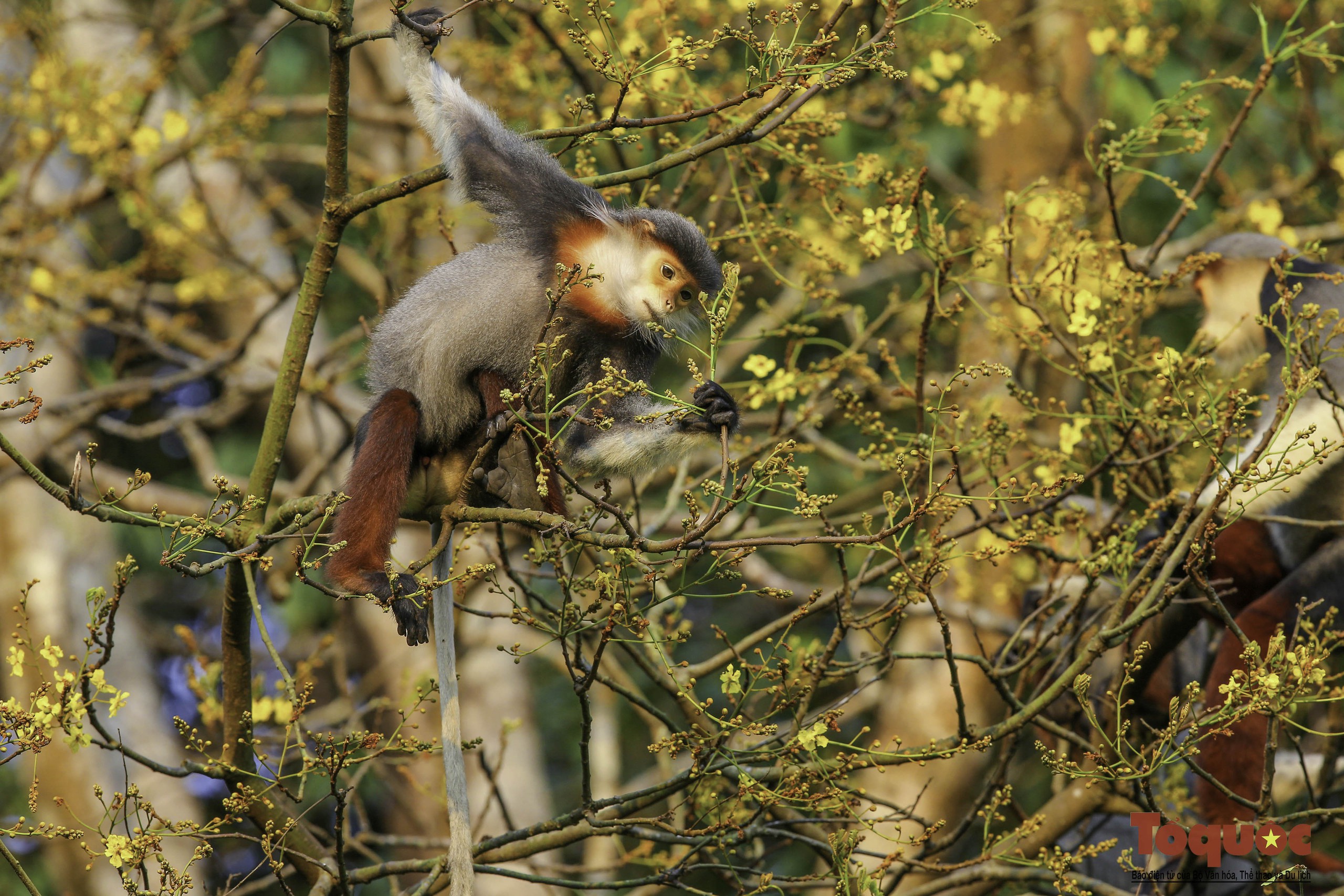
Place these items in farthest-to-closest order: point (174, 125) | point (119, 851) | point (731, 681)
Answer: point (174, 125)
point (731, 681)
point (119, 851)

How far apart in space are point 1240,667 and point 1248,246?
1893 mm

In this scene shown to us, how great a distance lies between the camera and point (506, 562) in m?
3.00

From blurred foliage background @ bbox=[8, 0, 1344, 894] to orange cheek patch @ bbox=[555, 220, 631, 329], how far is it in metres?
0.27

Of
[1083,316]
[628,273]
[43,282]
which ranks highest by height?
[43,282]

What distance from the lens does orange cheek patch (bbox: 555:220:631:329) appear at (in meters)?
3.39

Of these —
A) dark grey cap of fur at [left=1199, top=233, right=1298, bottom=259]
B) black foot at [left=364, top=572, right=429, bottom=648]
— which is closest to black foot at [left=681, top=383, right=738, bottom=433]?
black foot at [left=364, top=572, right=429, bottom=648]

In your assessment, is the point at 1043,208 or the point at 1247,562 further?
the point at 1247,562

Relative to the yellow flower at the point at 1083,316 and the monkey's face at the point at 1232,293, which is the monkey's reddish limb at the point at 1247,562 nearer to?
the monkey's face at the point at 1232,293

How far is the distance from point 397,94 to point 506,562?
4.47 metres

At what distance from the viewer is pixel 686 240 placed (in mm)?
3342

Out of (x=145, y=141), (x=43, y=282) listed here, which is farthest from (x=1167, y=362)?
(x=43, y=282)

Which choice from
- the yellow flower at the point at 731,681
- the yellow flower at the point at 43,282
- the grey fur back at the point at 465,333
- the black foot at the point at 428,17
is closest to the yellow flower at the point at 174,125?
the yellow flower at the point at 43,282

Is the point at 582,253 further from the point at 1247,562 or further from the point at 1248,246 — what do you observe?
the point at 1248,246

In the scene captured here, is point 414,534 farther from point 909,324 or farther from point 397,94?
point 909,324
